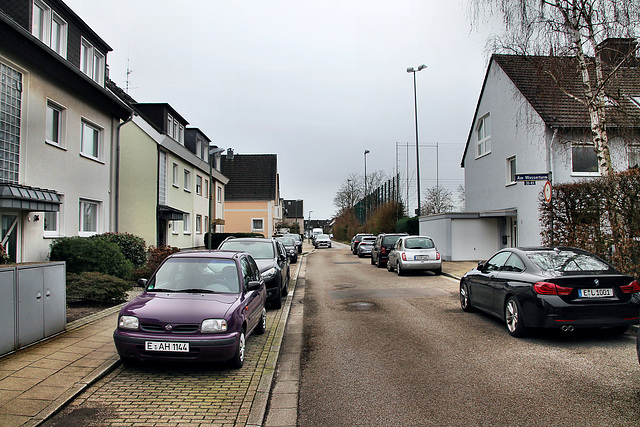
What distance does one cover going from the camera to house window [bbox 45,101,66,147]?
13.0 meters

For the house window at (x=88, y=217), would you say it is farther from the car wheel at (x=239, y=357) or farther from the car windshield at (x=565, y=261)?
the car windshield at (x=565, y=261)

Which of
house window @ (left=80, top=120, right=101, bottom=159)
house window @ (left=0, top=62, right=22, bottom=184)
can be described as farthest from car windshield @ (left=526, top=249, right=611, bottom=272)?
house window @ (left=80, top=120, right=101, bottom=159)

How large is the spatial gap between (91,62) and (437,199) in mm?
34319

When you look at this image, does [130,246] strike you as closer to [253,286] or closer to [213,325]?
[253,286]

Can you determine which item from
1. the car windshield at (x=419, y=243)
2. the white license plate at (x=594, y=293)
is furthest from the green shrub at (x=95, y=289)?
the car windshield at (x=419, y=243)

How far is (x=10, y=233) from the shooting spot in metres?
11.2

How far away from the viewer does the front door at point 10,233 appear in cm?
1098

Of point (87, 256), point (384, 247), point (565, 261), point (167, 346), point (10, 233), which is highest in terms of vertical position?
point (10, 233)

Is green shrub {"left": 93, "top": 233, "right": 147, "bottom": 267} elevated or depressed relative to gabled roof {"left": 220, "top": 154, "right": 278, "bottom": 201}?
depressed

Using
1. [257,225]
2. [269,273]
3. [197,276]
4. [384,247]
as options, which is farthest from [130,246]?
[257,225]

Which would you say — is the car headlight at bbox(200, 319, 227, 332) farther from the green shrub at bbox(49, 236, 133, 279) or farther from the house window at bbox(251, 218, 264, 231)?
the house window at bbox(251, 218, 264, 231)

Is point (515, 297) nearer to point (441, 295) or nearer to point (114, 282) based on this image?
point (441, 295)

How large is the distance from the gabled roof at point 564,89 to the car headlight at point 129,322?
11.4 meters

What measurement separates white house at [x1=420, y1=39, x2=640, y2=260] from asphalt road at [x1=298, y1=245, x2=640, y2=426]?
27.4ft
